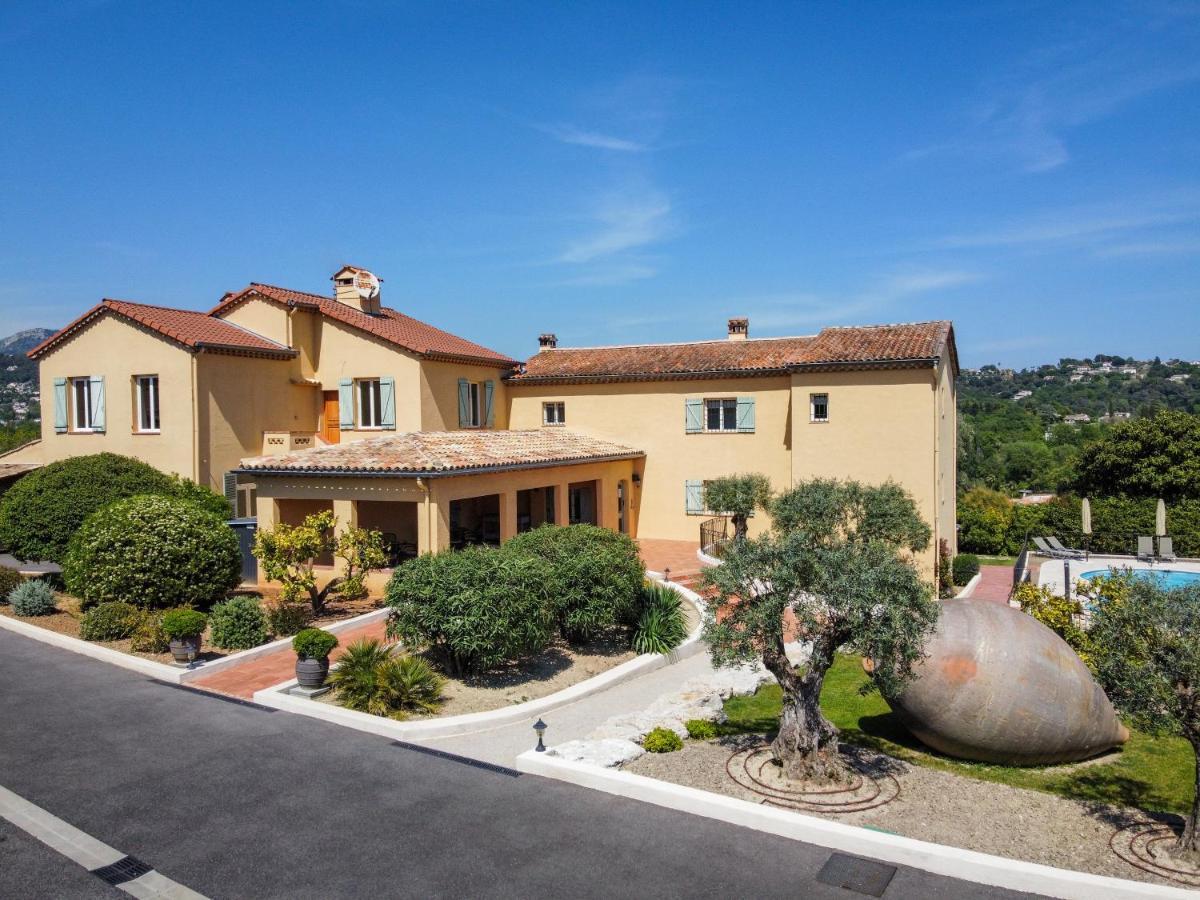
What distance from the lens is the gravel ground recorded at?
812cm

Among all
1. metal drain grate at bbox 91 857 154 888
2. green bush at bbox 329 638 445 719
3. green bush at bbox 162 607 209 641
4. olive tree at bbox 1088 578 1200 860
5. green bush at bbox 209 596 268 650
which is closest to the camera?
metal drain grate at bbox 91 857 154 888

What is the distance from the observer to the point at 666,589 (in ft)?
56.9

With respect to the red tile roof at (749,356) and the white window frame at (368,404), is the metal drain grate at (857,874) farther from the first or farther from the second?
the white window frame at (368,404)

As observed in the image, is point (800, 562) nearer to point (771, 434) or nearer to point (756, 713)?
point (756, 713)

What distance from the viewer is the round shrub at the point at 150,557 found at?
16.5m

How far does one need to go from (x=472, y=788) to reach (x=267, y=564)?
→ 8945 mm

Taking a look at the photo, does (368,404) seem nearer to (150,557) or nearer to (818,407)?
(150,557)

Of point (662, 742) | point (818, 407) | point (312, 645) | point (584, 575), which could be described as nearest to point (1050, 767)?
point (662, 742)

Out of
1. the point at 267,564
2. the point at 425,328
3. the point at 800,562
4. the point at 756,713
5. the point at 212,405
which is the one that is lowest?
the point at 756,713

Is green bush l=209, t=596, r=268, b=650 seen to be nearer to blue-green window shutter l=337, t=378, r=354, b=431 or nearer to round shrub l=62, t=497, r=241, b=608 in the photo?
round shrub l=62, t=497, r=241, b=608

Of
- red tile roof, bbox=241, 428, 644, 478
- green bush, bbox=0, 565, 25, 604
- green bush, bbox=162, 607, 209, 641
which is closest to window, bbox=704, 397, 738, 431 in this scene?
red tile roof, bbox=241, 428, 644, 478

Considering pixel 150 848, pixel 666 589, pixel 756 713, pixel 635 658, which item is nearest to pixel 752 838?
pixel 756 713

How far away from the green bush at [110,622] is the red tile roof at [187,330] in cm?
888

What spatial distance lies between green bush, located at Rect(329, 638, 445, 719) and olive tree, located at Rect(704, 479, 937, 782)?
4757mm
